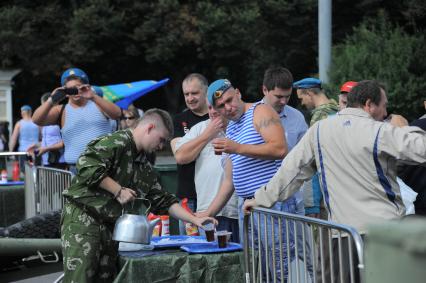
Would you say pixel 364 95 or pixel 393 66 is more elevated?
pixel 393 66

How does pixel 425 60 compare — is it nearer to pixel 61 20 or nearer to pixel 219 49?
pixel 219 49

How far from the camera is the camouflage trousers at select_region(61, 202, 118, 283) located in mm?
5023

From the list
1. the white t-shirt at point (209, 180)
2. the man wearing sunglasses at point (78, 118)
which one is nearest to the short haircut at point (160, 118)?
the white t-shirt at point (209, 180)

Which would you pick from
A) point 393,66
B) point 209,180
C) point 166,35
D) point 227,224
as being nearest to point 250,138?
point 209,180

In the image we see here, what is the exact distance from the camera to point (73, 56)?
3756 centimetres

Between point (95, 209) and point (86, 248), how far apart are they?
9.5 inches

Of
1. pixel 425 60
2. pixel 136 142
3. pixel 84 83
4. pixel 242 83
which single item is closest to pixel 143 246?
pixel 136 142

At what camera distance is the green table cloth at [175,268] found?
490 cm

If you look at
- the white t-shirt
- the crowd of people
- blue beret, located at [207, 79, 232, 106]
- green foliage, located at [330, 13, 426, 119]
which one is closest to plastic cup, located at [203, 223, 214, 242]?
the crowd of people

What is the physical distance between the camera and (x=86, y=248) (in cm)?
504

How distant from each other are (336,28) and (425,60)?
12.4 meters

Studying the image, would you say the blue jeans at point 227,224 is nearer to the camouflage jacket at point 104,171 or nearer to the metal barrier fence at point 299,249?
the metal barrier fence at point 299,249

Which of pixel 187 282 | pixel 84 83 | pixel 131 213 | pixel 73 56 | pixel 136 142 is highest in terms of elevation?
pixel 73 56

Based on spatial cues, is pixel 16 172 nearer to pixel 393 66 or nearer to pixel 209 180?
pixel 209 180
